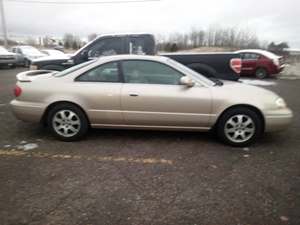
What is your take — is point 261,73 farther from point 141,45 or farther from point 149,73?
point 149,73

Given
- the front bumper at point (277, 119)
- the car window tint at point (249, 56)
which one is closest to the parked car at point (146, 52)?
the front bumper at point (277, 119)

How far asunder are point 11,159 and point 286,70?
19.3 m

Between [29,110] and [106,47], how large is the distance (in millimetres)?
3749

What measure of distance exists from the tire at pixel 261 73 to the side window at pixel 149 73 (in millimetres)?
12604

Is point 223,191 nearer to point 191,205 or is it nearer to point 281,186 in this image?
point 191,205

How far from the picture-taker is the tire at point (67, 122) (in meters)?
4.68

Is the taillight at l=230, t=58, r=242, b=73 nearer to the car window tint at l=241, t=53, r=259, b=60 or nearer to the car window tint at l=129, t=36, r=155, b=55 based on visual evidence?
the car window tint at l=129, t=36, r=155, b=55

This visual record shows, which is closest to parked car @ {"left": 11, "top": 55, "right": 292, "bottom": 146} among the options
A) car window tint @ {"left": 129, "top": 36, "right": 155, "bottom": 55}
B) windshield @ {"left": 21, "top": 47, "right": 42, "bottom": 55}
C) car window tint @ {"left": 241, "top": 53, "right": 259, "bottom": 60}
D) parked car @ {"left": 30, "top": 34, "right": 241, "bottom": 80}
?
parked car @ {"left": 30, "top": 34, "right": 241, "bottom": 80}

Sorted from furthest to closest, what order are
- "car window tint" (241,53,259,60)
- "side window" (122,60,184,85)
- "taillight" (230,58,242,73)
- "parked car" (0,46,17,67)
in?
"parked car" (0,46,17,67), "car window tint" (241,53,259,60), "taillight" (230,58,242,73), "side window" (122,60,184,85)

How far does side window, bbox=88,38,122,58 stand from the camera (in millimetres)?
7906

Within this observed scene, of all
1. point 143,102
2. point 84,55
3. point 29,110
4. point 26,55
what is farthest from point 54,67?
point 26,55

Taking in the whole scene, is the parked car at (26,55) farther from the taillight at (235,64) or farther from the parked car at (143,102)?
the parked car at (143,102)

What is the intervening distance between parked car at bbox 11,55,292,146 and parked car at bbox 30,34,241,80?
3163 millimetres

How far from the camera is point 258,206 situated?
2988 millimetres
